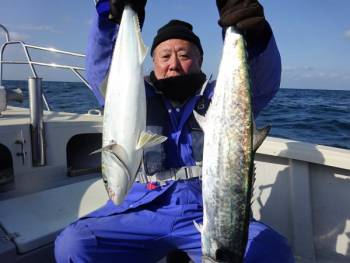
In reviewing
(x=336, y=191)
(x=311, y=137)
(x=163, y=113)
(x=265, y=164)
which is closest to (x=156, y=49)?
(x=163, y=113)

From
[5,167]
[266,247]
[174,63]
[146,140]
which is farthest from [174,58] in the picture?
[5,167]

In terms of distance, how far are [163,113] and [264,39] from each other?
2.69ft

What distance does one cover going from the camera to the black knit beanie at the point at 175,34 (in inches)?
109

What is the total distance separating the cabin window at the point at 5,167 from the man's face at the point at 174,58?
2.01m

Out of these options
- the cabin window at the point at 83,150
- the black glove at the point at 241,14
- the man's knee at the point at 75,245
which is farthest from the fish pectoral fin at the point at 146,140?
the cabin window at the point at 83,150

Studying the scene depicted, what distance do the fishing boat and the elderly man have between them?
63cm

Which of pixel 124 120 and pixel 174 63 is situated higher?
pixel 174 63

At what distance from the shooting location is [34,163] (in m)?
3.71

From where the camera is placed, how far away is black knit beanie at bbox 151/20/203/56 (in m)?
2.77

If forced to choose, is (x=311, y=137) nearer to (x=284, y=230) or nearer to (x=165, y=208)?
(x=284, y=230)

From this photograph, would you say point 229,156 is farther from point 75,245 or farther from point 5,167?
point 5,167

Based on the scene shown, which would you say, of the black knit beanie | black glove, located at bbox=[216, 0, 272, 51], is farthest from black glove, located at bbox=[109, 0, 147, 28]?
the black knit beanie

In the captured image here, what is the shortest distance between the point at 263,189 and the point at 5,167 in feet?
8.60

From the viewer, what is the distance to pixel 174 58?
2736 millimetres
